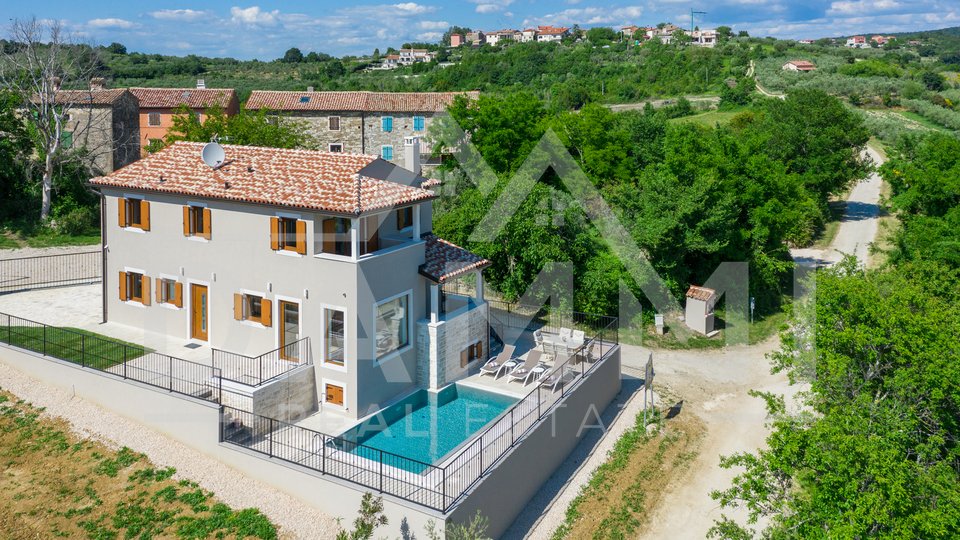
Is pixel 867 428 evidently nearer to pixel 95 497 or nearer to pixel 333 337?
pixel 333 337

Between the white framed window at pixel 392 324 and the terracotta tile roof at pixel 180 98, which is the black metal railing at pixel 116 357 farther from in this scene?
the terracotta tile roof at pixel 180 98

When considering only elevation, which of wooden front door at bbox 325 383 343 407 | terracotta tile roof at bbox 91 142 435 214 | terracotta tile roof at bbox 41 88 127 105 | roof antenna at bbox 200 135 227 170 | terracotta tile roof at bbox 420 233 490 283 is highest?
terracotta tile roof at bbox 41 88 127 105

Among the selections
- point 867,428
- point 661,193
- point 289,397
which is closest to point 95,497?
point 289,397

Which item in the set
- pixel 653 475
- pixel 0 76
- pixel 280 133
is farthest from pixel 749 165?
pixel 0 76

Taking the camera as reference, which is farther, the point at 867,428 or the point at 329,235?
the point at 329,235

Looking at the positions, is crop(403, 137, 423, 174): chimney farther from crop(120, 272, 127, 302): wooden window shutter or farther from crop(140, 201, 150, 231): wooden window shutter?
crop(120, 272, 127, 302): wooden window shutter

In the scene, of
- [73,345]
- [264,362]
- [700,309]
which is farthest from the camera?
[700,309]

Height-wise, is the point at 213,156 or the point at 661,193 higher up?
the point at 213,156

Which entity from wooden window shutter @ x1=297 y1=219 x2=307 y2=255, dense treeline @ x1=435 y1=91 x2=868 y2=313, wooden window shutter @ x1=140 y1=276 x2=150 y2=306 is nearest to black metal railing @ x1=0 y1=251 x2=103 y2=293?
wooden window shutter @ x1=140 y1=276 x2=150 y2=306
